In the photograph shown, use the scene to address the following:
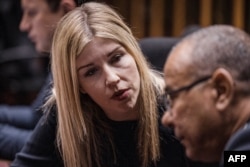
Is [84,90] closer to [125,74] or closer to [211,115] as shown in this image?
[125,74]

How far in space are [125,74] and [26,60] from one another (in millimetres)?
2222

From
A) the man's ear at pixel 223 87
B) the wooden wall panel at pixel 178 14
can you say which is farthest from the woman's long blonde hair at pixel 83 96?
the wooden wall panel at pixel 178 14

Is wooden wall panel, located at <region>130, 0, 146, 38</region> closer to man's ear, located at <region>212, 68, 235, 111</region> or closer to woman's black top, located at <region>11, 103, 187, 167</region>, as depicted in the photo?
woman's black top, located at <region>11, 103, 187, 167</region>

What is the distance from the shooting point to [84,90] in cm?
163

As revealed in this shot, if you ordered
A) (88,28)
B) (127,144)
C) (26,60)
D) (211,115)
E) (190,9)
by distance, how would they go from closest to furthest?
(211,115) → (88,28) → (127,144) → (190,9) → (26,60)

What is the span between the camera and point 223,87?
1109 mm

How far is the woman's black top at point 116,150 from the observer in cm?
161

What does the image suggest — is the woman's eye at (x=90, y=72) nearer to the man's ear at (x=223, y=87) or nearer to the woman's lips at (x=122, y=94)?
the woman's lips at (x=122, y=94)

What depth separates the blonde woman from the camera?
1557mm

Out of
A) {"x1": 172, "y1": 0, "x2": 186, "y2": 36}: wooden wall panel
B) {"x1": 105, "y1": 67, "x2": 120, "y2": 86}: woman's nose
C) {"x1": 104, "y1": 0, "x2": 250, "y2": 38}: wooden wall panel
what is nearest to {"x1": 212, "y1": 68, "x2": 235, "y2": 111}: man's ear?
{"x1": 105, "y1": 67, "x2": 120, "y2": 86}: woman's nose

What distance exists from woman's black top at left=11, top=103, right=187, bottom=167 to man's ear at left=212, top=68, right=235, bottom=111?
0.50 metres

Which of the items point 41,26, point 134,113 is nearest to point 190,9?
point 41,26

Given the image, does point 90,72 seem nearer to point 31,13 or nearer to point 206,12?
point 31,13

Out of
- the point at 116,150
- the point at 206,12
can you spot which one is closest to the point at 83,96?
the point at 116,150
